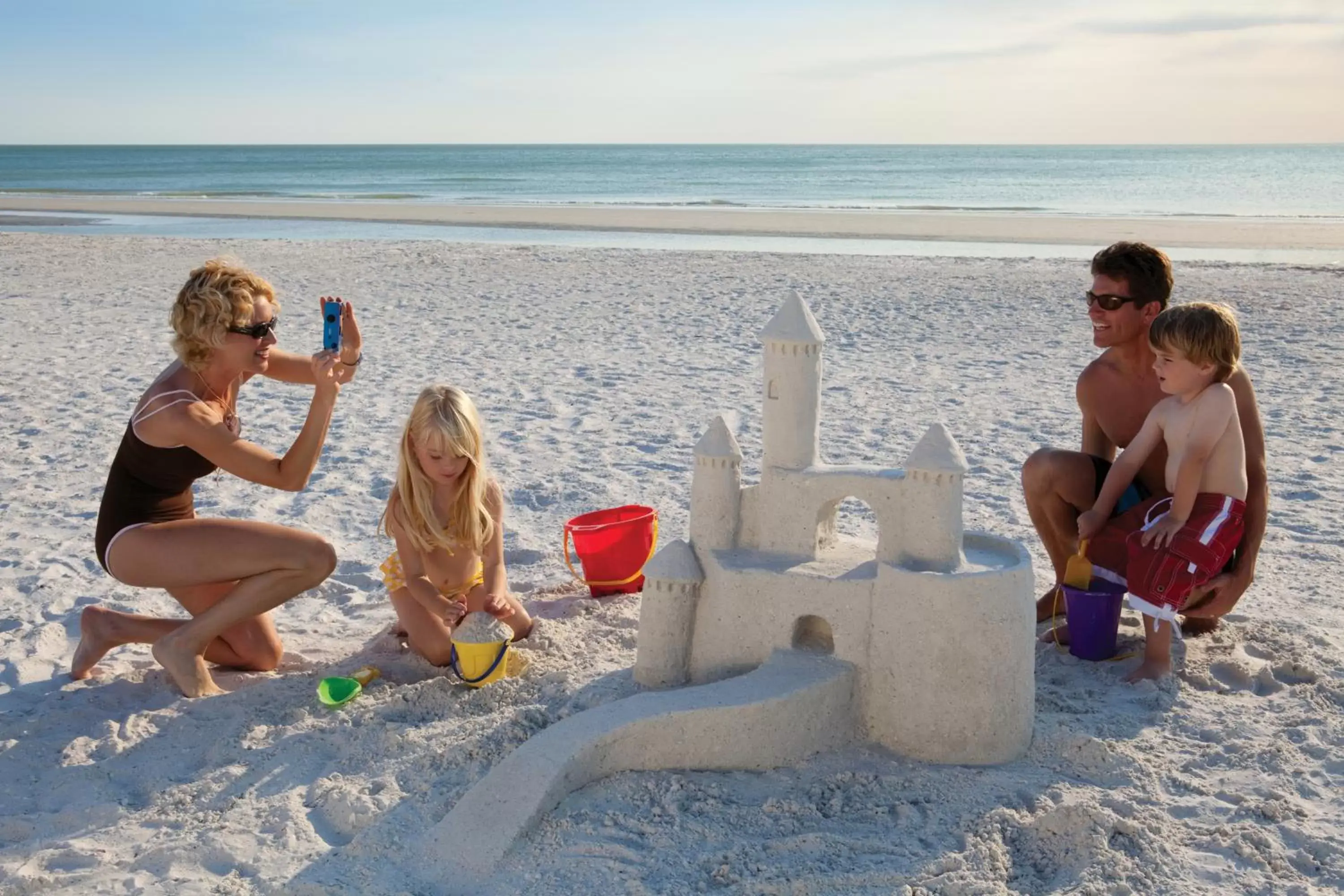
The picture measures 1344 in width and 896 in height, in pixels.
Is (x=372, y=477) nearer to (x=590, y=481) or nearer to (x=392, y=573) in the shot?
(x=590, y=481)

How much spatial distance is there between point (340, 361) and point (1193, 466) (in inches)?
120

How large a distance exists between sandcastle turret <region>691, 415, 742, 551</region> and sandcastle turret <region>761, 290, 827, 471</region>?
0.50ft

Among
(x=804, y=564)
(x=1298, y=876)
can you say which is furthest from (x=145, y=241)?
(x=1298, y=876)

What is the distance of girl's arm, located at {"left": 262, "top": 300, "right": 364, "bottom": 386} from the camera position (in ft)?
13.5

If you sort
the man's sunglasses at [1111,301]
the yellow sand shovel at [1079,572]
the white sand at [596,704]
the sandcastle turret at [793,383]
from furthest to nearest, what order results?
1. the man's sunglasses at [1111,301]
2. the yellow sand shovel at [1079,572]
3. the sandcastle turret at [793,383]
4. the white sand at [596,704]

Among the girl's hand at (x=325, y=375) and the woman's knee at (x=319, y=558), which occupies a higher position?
the girl's hand at (x=325, y=375)

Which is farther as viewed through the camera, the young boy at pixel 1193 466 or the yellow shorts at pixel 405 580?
the yellow shorts at pixel 405 580

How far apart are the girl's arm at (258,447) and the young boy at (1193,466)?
287cm

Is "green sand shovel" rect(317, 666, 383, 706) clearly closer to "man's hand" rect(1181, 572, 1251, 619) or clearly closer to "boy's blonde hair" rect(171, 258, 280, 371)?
"boy's blonde hair" rect(171, 258, 280, 371)

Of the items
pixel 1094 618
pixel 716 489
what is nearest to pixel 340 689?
pixel 716 489

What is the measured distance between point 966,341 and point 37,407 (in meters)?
7.50

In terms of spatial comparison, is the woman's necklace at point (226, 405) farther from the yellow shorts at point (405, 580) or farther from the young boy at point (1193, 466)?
the young boy at point (1193, 466)

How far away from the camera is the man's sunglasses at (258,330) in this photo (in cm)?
398

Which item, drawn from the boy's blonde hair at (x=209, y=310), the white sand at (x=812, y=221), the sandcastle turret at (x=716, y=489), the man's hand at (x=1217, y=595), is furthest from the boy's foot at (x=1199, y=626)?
the white sand at (x=812, y=221)
